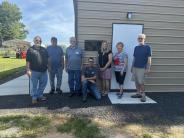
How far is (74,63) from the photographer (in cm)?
866

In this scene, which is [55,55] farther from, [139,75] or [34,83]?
[139,75]

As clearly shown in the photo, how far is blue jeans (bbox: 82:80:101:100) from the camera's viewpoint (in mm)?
8359

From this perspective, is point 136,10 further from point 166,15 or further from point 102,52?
point 102,52

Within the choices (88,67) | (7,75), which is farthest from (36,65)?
(7,75)

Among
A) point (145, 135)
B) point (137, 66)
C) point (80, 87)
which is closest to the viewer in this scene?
point (145, 135)

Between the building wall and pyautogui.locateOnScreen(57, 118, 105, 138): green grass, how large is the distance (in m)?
3.01

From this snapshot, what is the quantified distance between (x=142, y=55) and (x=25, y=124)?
144 inches

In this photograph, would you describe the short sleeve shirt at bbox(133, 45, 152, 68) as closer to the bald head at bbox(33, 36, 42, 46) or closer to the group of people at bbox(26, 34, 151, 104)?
the group of people at bbox(26, 34, 151, 104)

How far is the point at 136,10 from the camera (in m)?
9.17

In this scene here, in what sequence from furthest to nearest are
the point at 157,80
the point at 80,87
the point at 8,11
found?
1. the point at 8,11
2. the point at 157,80
3. the point at 80,87

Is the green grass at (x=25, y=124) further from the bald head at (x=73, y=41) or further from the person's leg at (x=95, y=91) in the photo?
the bald head at (x=73, y=41)

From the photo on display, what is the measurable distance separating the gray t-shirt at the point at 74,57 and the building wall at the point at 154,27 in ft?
1.51

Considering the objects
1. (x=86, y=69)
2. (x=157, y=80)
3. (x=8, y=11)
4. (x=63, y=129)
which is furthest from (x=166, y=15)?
(x=8, y=11)

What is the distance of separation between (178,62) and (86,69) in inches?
124
